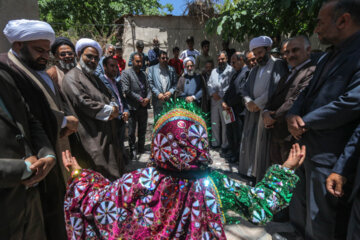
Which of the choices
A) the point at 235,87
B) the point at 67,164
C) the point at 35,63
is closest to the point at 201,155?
Result: the point at 67,164

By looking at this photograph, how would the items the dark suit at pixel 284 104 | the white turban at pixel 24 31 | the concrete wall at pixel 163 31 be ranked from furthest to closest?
the concrete wall at pixel 163 31 < the dark suit at pixel 284 104 < the white turban at pixel 24 31

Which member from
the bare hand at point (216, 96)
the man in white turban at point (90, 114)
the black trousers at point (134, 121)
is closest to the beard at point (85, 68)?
the man in white turban at point (90, 114)

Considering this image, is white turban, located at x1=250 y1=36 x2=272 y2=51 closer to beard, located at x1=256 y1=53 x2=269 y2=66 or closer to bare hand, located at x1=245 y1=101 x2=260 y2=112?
beard, located at x1=256 y1=53 x2=269 y2=66

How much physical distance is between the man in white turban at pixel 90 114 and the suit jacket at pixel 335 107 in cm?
247

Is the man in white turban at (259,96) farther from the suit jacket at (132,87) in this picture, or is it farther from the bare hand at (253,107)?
the suit jacket at (132,87)

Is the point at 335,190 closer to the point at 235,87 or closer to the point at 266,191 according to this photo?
the point at 266,191

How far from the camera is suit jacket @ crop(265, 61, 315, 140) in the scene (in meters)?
2.81

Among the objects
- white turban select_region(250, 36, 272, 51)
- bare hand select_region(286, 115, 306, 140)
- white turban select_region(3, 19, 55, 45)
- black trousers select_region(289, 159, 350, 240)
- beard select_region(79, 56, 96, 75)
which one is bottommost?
black trousers select_region(289, 159, 350, 240)

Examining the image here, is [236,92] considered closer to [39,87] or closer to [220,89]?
[220,89]

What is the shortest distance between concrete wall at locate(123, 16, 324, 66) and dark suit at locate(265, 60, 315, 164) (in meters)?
7.43

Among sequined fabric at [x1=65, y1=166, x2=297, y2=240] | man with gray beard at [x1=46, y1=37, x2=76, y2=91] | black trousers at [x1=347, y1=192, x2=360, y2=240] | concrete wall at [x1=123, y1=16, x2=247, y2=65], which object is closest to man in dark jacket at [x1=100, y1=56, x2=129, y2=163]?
man with gray beard at [x1=46, y1=37, x2=76, y2=91]

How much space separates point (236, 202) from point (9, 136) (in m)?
1.46

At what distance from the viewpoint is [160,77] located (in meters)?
6.07

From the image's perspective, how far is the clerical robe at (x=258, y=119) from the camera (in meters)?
3.57
